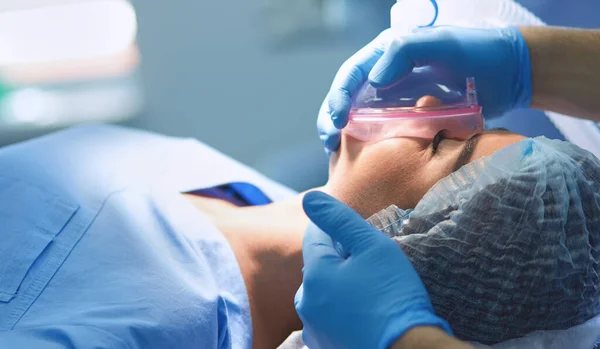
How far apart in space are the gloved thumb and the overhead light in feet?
6.43

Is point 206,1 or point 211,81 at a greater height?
point 206,1

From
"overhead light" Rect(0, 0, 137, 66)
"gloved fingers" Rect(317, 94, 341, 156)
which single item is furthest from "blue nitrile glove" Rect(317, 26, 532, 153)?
"overhead light" Rect(0, 0, 137, 66)

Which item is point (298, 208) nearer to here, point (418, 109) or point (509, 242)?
point (418, 109)

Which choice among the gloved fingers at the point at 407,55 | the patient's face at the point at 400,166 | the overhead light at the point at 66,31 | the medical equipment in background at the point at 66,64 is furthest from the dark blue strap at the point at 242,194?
the overhead light at the point at 66,31

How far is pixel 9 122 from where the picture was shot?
274 centimetres

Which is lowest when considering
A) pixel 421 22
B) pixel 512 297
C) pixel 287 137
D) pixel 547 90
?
pixel 287 137

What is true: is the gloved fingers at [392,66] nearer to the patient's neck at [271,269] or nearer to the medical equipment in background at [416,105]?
the medical equipment in background at [416,105]

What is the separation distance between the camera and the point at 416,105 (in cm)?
149

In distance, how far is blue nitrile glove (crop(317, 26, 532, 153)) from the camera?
1.49 metres

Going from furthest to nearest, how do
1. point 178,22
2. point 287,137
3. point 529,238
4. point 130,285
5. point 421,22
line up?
point 178,22 → point 287,137 → point 421,22 → point 130,285 → point 529,238

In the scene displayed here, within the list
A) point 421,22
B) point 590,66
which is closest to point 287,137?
point 421,22

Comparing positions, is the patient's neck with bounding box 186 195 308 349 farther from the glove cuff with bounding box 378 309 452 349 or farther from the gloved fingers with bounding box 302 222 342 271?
the glove cuff with bounding box 378 309 452 349

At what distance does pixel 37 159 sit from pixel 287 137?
1.21 m

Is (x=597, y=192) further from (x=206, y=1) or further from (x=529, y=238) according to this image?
(x=206, y=1)
